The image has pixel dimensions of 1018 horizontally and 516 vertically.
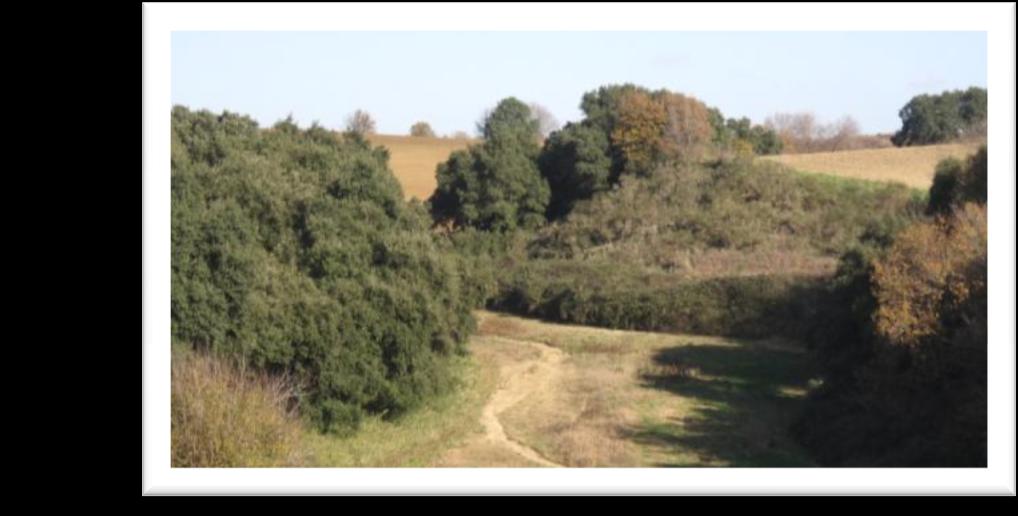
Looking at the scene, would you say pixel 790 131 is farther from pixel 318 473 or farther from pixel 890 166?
pixel 318 473

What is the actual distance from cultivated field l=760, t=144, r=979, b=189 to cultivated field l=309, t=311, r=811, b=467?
1311 cm

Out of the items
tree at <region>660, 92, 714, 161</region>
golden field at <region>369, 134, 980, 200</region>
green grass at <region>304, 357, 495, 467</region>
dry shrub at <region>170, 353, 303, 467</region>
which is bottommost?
green grass at <region>304, 357, 495, 467</region>

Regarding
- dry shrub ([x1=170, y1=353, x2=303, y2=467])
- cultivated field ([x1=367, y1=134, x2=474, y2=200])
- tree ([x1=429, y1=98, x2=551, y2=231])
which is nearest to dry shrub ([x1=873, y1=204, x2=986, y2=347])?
dry shrub ([x1=170, y1=353, x2=303, y2=467])

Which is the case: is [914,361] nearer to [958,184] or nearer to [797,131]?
[958,184]

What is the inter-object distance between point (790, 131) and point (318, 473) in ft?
156

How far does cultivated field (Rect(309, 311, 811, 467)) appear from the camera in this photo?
49.5ft

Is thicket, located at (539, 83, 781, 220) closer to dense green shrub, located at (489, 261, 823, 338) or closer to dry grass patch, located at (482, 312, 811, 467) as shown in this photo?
dense green shrub, located at (489, 261, 823, 338)

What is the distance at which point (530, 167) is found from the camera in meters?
38.2

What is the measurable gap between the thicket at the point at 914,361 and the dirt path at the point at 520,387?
13.3ft

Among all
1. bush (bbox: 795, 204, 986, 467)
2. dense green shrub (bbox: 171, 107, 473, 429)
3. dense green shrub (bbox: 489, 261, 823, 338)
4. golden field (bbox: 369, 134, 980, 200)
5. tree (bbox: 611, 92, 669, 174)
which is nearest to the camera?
bush (bbox: 795, 204, 986, 467)

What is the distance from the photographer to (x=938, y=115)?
40781 millimetres

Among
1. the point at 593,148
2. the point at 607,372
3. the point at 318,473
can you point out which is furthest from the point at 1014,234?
the point at 593,148

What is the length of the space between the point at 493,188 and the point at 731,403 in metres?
18.8

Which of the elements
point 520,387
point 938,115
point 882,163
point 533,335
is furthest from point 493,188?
point 520,387
